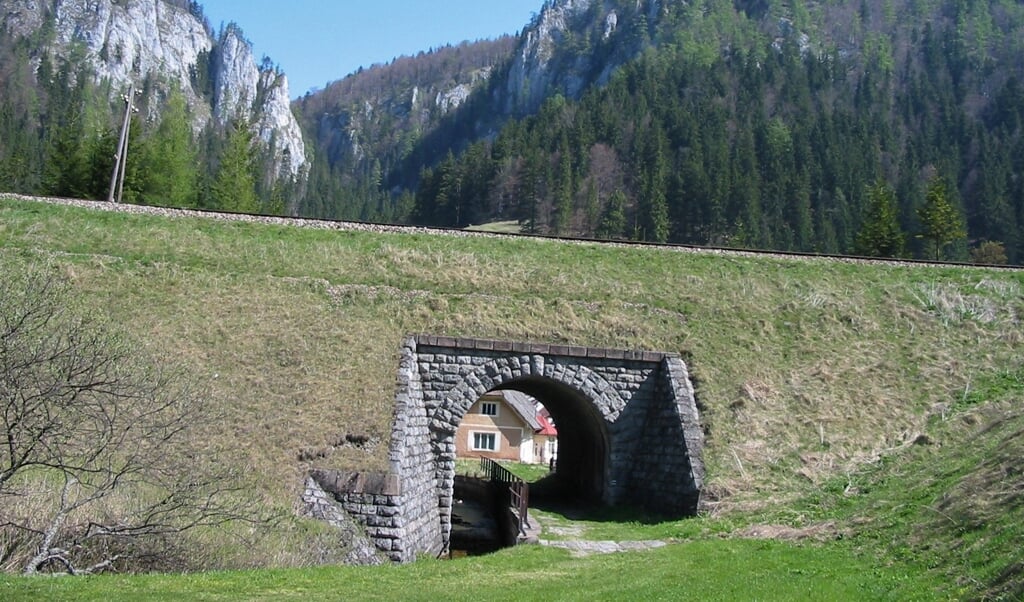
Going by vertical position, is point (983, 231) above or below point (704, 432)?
above

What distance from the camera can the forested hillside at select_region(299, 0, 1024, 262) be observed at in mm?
79938

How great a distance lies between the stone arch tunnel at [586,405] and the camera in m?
20.1

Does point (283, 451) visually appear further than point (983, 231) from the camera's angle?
No

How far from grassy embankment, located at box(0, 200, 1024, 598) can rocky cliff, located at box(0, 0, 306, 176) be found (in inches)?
5366

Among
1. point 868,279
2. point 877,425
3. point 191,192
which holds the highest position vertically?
point 191,192

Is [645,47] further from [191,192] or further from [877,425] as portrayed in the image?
[877,425]

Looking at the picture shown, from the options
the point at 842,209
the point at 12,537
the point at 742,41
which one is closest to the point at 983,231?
the point at 842,209

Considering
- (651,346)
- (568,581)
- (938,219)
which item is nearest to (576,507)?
(651,346)

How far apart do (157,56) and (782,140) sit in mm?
139357

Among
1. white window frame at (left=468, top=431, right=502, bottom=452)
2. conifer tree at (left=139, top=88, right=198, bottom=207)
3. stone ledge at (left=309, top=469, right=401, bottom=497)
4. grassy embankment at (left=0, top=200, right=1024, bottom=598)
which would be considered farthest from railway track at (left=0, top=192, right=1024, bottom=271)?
white window frame at (left=468, top=431, right=502, bottom=452)

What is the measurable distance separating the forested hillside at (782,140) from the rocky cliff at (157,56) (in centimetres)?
7070

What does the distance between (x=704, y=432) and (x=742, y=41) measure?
13446cm

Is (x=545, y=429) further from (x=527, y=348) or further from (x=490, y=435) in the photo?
(x=527, y=348)

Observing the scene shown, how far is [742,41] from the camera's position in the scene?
143125mm
